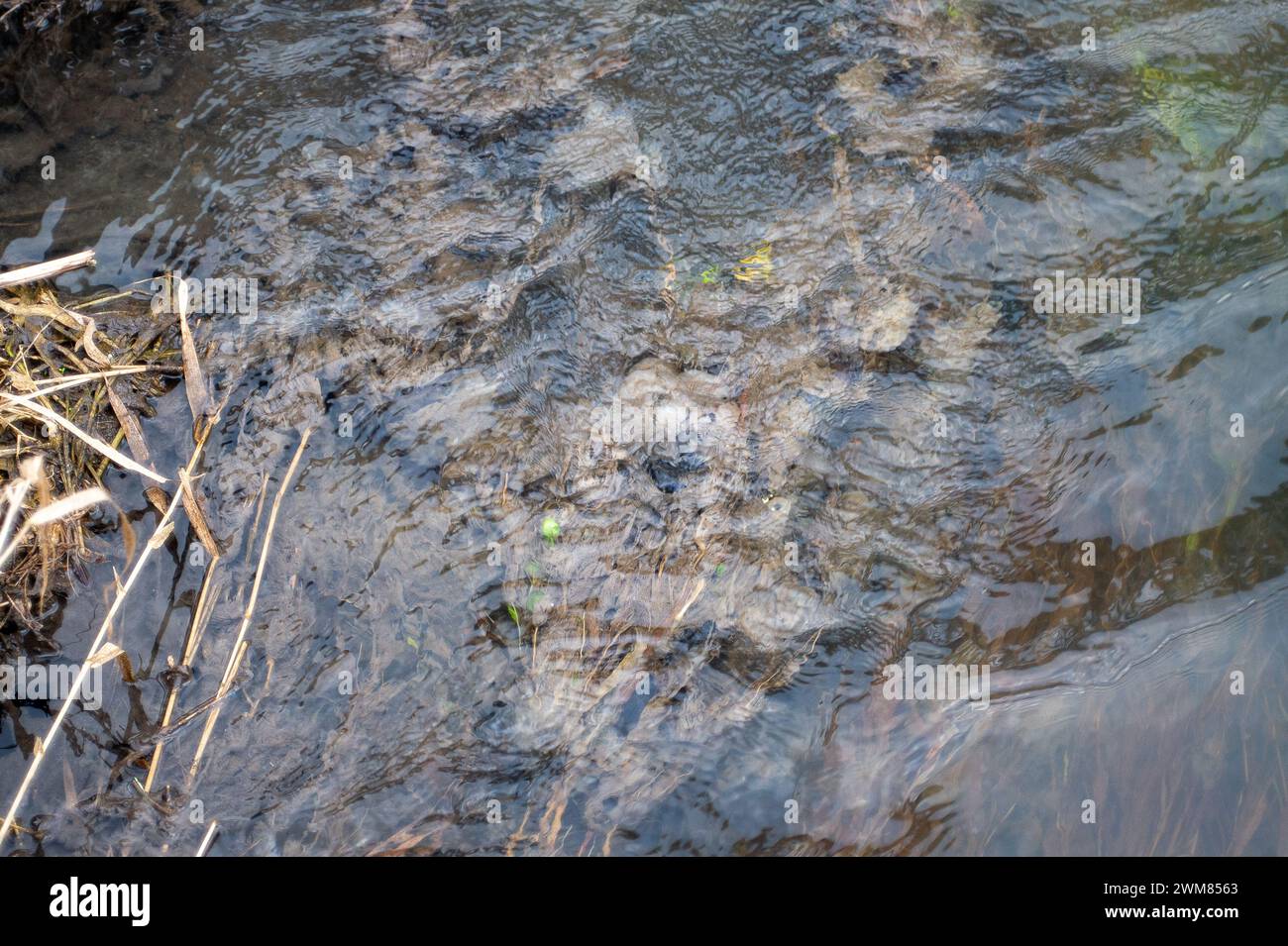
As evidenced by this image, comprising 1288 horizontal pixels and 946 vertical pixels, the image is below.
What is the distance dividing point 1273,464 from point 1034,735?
141 centimetres

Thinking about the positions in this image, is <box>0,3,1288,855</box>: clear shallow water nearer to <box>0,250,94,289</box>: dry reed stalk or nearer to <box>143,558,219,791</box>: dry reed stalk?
<box>143,558,219,791</box>: dry reed stalk

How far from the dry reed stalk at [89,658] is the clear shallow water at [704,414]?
0.06 meters

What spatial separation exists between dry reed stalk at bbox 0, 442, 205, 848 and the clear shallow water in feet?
0.21

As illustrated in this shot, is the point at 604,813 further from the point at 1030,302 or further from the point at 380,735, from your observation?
the point at 1030,302

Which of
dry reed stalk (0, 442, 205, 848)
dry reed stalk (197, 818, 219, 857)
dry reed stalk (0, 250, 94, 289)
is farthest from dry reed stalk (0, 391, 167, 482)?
dry reed stalk (197, 818, 219, 857)

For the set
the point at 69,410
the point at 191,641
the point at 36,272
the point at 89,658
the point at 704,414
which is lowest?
the point at 191,641

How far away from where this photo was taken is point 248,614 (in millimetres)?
3029

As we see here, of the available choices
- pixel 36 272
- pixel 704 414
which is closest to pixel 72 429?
pixel 36 272

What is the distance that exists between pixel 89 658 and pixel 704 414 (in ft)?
6.81

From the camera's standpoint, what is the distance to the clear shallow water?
300cm

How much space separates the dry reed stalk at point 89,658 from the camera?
9.02ft

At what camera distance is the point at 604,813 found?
9.73ft

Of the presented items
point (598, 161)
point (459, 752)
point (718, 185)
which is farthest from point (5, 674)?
point (718, 185)

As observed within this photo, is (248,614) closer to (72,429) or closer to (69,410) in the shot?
(72,429)
